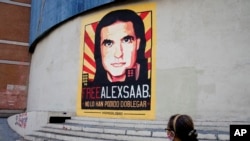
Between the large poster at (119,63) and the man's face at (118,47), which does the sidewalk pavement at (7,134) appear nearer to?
the large poster at (119,63)

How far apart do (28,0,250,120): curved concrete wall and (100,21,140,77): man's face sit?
1123 millimetres

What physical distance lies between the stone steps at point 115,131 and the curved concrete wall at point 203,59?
2.38 ft

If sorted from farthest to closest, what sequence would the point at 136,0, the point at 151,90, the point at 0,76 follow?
1. the point at 0,76
2. the point at 136,0
3. the point at 151,90

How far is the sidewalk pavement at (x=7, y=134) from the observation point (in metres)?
13.2

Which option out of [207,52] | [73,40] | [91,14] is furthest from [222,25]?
[73,40]

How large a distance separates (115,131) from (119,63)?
330cm

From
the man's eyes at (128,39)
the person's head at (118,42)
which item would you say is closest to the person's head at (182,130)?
the person's head at (118,42)

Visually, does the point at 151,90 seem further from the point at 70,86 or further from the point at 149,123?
the point at 70,86

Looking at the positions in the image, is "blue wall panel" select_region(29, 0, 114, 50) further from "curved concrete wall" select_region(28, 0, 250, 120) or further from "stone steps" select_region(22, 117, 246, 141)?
"stone steps" select_region(22, 117, 246, 141)

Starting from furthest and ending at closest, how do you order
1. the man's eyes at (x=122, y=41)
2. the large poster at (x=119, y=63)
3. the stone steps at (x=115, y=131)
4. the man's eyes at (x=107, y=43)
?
the man's eyes at (x=107, y=43), the man's eyes at (x=122, y=41), the large poster at (x=119, y=63), the stone steps at (x=115, y=131)

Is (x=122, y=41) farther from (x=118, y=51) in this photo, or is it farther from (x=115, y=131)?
(x=115, y=131)

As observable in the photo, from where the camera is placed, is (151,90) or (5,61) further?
(5,61)

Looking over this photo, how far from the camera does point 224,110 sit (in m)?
9.32

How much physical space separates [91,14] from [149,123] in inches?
215
